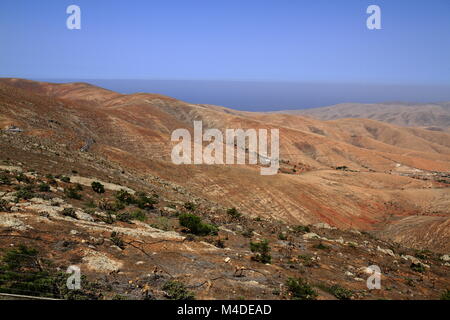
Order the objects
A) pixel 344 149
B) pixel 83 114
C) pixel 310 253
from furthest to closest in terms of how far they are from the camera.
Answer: pixel 344 149
pixel 83 114
pixel 310 253

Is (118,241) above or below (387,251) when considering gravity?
above

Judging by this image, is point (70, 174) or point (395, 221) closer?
point (70, 174)

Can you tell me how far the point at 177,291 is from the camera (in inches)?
273

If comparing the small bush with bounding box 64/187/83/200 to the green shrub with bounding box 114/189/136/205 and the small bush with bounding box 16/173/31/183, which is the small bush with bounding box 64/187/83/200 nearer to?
the small bush with bounding box 16/173/31/183

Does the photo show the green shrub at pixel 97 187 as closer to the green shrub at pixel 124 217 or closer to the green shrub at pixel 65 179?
the green shrub at pixel 65 179

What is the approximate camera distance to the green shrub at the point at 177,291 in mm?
6762

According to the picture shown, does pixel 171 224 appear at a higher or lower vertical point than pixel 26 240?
lower

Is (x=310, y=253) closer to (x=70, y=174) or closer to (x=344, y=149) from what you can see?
(x=70, y=174)

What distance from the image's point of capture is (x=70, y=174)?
17.3 metres

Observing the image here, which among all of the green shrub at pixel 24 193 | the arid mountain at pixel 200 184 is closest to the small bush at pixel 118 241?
the arid mountain at pixel 200 184

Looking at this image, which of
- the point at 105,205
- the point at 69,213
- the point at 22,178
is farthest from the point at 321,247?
the point at 22,178

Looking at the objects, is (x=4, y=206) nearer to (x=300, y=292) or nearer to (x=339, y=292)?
(x=300, y=292)

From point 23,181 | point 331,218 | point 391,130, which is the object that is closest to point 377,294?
point 23,181
